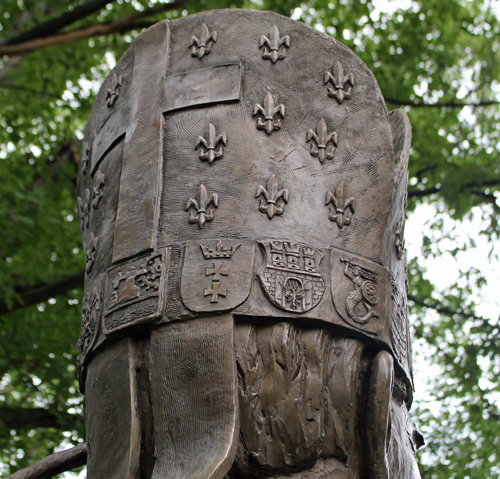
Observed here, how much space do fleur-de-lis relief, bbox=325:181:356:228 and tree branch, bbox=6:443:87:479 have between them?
1668mm

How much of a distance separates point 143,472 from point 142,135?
1555 millimetres

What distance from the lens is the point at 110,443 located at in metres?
3.37

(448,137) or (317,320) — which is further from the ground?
(448,137)

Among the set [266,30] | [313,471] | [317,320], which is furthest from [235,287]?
[266,30]

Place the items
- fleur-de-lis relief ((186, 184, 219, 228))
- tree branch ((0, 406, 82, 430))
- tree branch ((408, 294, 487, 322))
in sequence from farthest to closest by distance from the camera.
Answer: tree branch ((408, 294, 487, 322)) → tree branch ((0, 406, 82, 430)) → fleur-de-lis relief ((186, 184, 219, 228))

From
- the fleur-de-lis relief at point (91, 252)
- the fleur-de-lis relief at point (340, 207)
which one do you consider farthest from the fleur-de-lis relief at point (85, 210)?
the fleur-de-lis relief at point (340, 207)

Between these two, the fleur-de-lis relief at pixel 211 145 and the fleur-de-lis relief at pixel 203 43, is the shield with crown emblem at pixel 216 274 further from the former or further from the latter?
the fleur-de-lis relief at pixel 203 43

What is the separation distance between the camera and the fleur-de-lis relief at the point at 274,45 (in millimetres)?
3988

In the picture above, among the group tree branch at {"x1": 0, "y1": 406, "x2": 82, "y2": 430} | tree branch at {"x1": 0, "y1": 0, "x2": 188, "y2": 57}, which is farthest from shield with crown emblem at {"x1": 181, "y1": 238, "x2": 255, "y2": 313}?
tree branch at {"x1": 0, "y1": 406, "x2": 82, "y2": 430}

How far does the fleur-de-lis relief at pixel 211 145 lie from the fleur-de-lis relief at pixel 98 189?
0.60m

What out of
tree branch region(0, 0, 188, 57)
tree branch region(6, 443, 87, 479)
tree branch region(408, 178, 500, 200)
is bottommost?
tree branch region(6, 443, 87, 479)

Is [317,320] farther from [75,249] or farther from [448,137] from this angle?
[448,137]

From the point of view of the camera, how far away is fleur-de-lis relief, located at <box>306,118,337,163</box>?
3.74 m

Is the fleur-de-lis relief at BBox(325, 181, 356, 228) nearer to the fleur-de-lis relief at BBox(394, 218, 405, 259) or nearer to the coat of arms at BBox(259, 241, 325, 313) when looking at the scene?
the coat of arms at BBox(259, 241, 325, 313)
